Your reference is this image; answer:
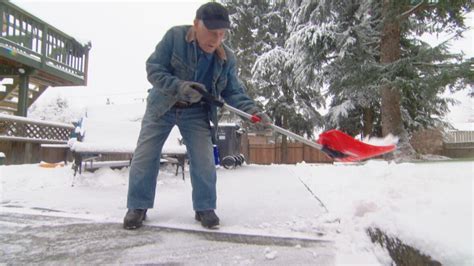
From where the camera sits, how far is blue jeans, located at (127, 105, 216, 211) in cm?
200

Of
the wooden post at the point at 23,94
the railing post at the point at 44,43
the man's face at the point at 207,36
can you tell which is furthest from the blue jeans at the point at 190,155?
the wooden post at the point at 23,94

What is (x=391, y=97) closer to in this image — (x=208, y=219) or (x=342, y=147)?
(x=342, y=147)

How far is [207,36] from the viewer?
6.61 ft

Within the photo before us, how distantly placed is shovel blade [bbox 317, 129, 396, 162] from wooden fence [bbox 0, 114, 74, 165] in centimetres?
661

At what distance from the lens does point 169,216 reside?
2.15 metres

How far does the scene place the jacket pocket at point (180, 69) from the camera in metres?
2.08

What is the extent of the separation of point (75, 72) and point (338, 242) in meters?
9.47

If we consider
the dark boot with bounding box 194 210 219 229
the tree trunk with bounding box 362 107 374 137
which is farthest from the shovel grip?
the tree trunk with bounding box 362 107 374 137

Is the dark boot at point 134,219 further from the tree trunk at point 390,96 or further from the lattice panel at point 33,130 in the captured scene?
the lattice panel at point 33,130

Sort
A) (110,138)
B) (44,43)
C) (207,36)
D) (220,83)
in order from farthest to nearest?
(44,43) < (110,138) < (220,83) < (207,36)

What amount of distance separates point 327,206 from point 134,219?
4.03ft

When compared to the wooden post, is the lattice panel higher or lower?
lower

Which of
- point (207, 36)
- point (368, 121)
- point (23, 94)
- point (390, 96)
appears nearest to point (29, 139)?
point (23, 94)

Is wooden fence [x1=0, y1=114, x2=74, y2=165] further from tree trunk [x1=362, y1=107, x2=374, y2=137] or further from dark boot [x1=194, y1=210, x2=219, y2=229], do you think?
tree trunk [x1=362, y1=107, x2=374, y2=137]
